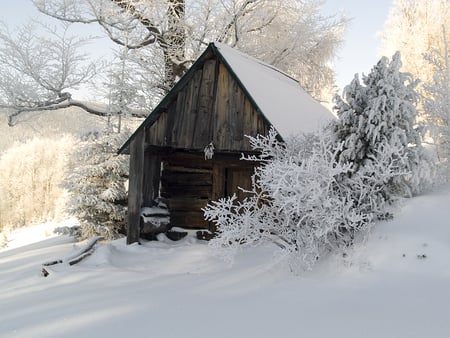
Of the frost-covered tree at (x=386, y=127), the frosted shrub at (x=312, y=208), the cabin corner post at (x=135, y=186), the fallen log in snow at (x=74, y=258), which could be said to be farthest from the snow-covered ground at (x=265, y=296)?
the cabin corner post at (x=135, y=186)

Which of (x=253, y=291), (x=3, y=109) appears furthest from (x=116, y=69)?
(x=253, y=291)

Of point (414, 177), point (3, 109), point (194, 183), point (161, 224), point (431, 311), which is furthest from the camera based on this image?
point (3, 109)

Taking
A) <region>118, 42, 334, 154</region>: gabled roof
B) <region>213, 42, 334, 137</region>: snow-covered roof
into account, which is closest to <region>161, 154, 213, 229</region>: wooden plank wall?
<region>118, 42, 334, 154</region>: gabled roof

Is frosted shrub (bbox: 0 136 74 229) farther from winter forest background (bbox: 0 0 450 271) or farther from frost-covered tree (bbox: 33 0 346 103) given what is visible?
frost-covered tree (bbox: 33 0 346 103)

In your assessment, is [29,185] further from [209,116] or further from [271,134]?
[271,134]

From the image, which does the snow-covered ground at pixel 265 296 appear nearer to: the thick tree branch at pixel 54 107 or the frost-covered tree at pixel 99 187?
the frost-covered tree at pixel 99 187

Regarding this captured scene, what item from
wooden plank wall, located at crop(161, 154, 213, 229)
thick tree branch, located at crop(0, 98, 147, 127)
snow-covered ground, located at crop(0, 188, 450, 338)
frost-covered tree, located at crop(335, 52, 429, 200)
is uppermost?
thick tree branch, located at crop(0, 98, 147, 127)

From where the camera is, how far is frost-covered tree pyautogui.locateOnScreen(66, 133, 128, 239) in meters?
10.3

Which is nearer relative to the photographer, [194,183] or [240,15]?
[194,183]

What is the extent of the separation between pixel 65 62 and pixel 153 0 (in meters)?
4.55

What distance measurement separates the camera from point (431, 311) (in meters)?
3.60

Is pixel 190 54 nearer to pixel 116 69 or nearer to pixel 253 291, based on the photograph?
pixel 116 69

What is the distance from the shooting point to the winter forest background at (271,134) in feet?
17.6

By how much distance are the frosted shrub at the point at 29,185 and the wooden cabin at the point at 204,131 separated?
1467 centimetres
